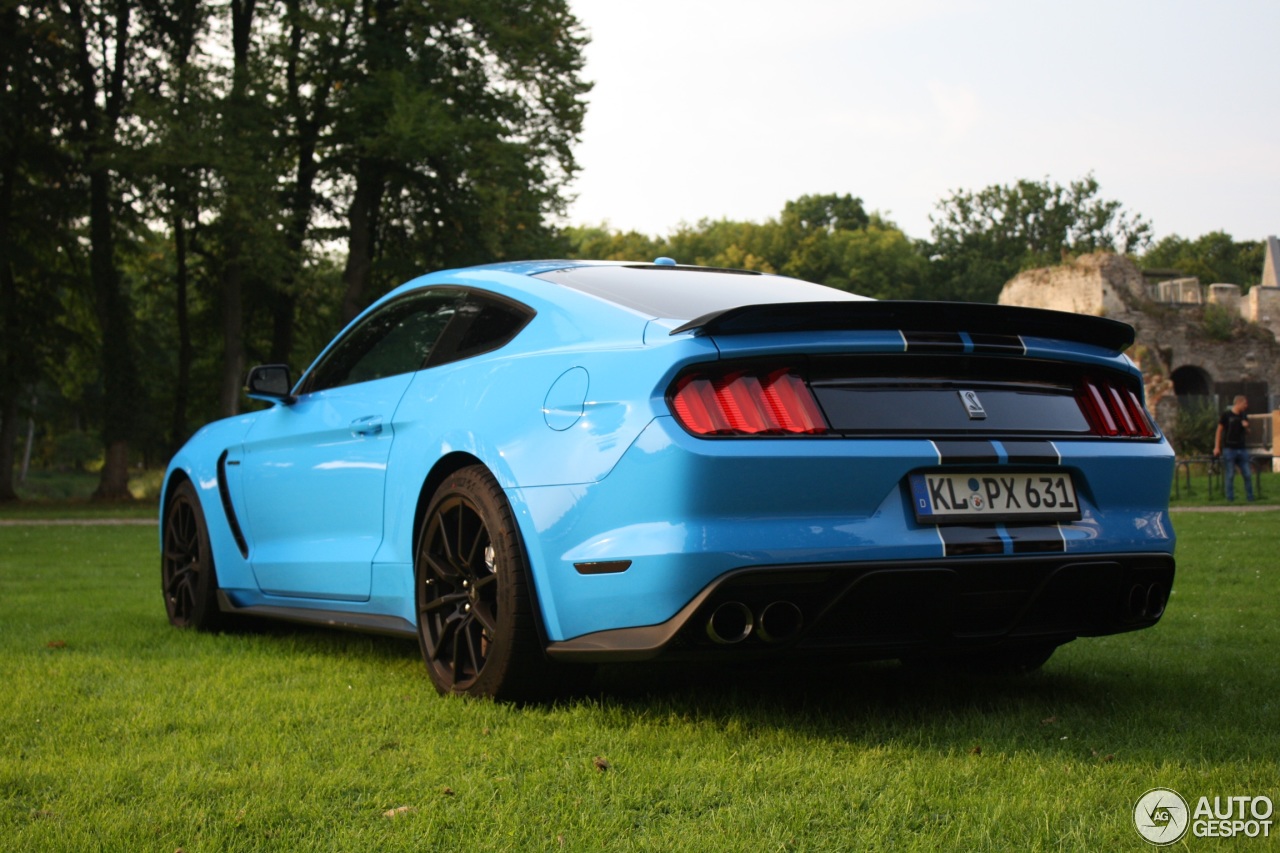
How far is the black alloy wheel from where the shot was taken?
6.29m

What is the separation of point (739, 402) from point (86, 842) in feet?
6.15

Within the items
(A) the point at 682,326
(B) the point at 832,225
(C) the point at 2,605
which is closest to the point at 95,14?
(C) the point at 2,605

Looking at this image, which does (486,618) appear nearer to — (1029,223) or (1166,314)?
(1166,314)

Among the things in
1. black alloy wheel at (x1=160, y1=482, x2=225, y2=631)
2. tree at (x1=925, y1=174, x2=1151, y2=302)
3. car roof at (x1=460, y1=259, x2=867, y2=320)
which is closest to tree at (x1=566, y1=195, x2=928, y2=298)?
tree at (x1=925, y1=174, x2=1151, y2=302)

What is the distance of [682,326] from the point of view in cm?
357

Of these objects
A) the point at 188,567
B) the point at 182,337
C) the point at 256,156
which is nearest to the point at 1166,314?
the point at 256,156

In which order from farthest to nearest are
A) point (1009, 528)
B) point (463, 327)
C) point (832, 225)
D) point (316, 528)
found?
point (832, 225) < point (316, 528) < point (463, 327) < point (1009, 528)

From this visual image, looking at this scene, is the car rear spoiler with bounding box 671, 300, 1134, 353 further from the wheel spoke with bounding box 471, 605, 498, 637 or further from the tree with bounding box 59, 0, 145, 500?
the tree with bounding box 59, 0, 145, 500

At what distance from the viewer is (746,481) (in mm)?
3398

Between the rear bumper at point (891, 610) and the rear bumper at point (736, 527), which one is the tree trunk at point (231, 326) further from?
the rear bumper at point (891, 610)

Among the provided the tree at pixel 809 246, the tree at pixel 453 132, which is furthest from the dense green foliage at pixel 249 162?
the tree at pixel 809 246

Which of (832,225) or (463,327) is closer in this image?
(463,327)

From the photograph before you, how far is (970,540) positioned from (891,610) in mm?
292

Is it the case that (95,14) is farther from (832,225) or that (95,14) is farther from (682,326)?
(832,225)
